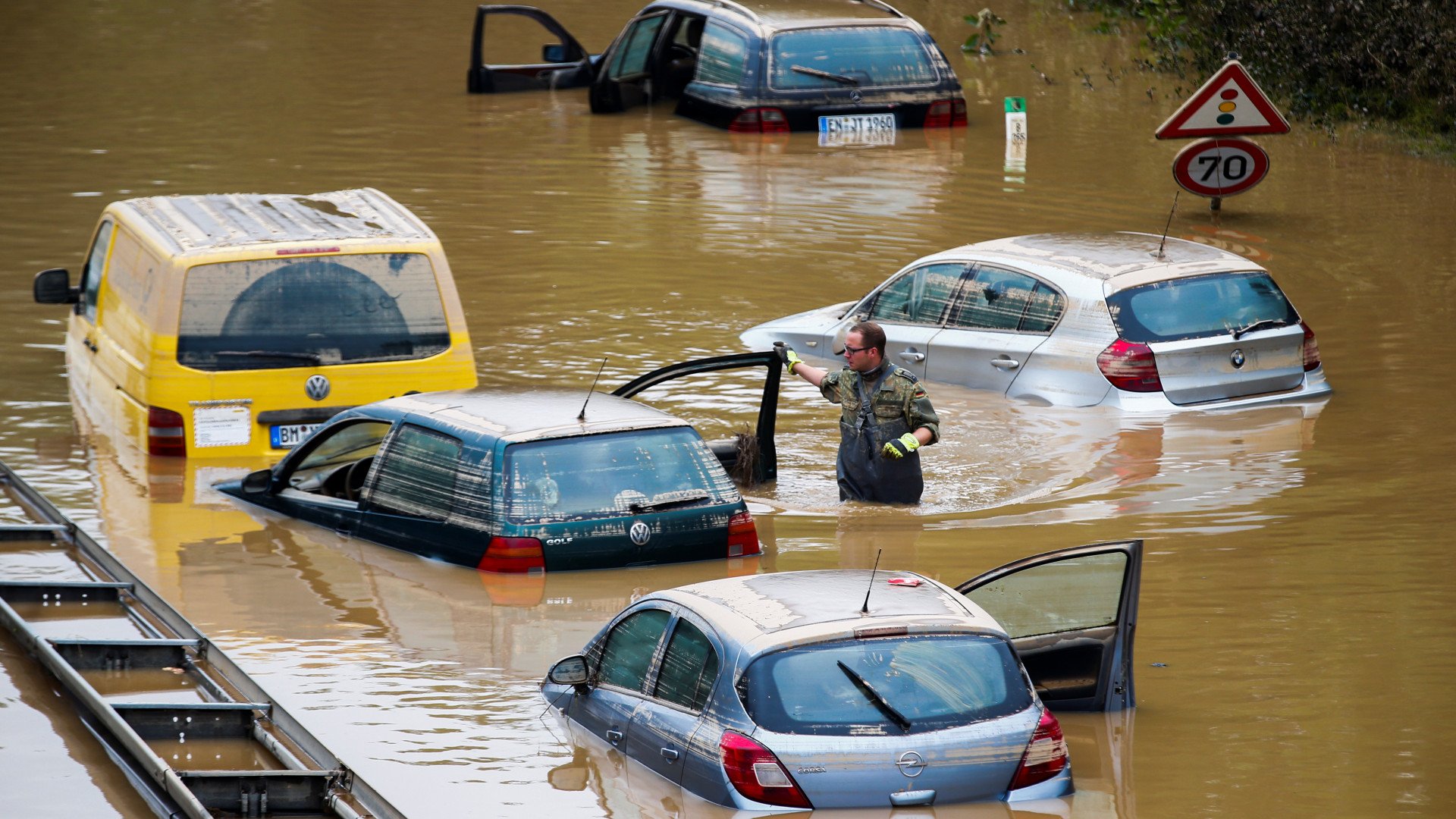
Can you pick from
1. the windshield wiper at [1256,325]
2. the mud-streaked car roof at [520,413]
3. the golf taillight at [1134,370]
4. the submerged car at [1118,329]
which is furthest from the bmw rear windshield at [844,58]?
the mud-streaked car roof at [520,413]

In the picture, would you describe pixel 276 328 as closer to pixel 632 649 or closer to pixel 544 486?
pixel 544 486

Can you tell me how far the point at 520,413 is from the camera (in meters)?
10.9

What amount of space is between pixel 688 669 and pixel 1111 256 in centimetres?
775

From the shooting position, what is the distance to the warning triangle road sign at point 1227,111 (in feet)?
62.8

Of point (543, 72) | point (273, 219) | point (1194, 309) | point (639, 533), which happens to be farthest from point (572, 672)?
point (543, 72)

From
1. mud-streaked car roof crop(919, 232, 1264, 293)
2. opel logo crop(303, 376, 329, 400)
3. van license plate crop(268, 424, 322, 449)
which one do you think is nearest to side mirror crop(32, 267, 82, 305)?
van license plate crop(268, 424, 322, 449)

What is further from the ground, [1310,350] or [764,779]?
[1310,350]

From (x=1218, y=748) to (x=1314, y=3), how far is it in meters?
21.3

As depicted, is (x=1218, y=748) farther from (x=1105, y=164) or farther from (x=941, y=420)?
(x=1105, y=164)

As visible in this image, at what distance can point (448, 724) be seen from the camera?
8.73 metres

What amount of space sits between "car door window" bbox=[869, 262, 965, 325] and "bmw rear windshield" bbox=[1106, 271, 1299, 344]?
1635mm

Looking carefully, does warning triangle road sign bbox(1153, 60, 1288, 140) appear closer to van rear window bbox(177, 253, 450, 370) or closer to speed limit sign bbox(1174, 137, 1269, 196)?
speed limit sign bbox(1174, 137, 1269, 196)

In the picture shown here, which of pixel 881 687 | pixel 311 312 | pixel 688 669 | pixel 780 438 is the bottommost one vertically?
pixel 780 438

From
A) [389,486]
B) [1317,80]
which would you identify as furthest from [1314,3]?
[389,486]
